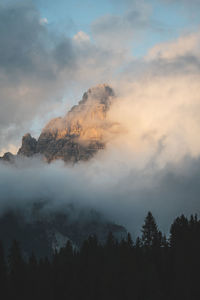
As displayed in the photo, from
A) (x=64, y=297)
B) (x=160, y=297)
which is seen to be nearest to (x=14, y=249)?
(x=64, y=297)

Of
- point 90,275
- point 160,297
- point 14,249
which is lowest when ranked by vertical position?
point 160,297

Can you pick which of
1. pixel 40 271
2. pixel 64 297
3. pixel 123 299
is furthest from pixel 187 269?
pixel 40 271

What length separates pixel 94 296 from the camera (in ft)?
318

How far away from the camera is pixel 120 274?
311ft

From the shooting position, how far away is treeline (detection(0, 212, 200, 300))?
292 ft

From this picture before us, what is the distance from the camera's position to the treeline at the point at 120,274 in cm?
8890

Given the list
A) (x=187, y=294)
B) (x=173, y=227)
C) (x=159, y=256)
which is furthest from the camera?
(x=173, y=227)

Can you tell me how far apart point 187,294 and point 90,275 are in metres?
26.1

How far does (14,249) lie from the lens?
107m

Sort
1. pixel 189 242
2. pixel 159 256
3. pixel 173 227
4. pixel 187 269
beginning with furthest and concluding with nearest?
pixel 173 227 < pixel 159 256 < pixel 189 242 < pixel 187 269

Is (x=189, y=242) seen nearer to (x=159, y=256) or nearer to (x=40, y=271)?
(x=159, y=256)

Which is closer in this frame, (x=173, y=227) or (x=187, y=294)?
(x=187, y=294)

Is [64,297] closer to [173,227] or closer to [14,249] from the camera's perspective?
[14,249]

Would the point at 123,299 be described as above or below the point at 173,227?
below
